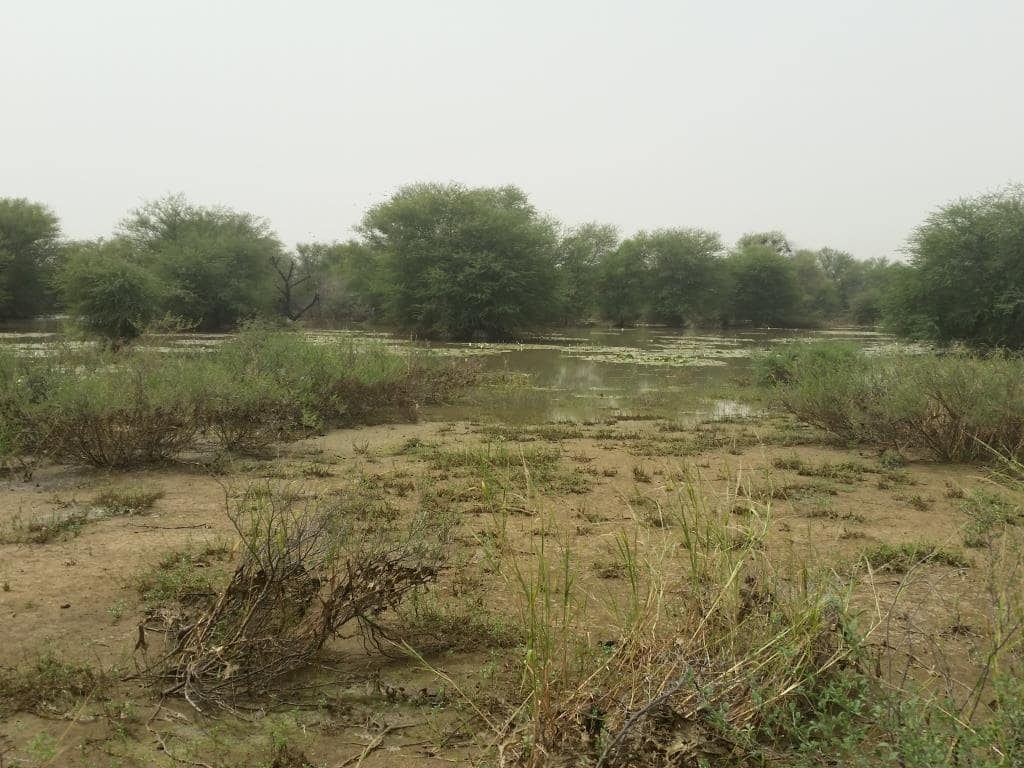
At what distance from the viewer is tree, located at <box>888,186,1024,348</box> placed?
28219mm

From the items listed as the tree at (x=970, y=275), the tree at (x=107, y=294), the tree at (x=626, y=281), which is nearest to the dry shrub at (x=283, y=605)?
the tree at (x=107, y=294)

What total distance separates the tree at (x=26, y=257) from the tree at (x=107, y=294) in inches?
540

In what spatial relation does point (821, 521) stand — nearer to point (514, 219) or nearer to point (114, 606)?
point (114, 606)

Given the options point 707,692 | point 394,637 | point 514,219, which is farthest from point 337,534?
point 514,219

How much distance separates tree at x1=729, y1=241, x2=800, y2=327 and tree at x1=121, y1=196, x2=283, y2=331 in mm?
34793

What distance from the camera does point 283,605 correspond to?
12.2 feet

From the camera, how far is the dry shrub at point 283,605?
340 centimetres

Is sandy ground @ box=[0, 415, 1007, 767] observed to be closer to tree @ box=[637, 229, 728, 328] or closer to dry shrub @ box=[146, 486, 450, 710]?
dry shrub @ box=[146, 486, 450, 710]

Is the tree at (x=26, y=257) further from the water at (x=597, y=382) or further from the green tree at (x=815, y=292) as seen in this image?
the green tree at (x=815, y=292)

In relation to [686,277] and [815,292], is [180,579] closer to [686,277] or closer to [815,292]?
[686,277]

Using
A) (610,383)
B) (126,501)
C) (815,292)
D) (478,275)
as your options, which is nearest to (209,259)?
(478,275)

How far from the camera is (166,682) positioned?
340 cm

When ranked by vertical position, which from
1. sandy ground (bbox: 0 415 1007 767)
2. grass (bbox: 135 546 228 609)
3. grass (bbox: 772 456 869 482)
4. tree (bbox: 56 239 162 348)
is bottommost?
grass (bbox: 772 456 869 482)

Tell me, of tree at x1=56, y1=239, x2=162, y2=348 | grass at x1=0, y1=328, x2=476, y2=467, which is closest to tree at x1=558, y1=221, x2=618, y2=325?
tree at x1=56, y1=239, x2=162, y2=348
